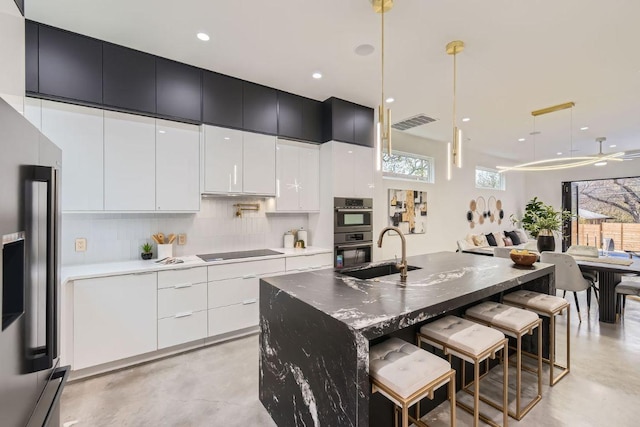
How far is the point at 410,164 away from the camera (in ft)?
18.8

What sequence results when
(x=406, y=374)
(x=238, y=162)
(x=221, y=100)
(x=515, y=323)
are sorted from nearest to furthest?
1. (x=406, y=374)
2. (x=515, y=323)
3. (x=221, y=100)
4. (x=238, y=162)

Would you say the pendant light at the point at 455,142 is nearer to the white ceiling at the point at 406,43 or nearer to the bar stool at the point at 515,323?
the white ceiling at the point at 406,43

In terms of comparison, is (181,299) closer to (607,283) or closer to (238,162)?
(238,162)

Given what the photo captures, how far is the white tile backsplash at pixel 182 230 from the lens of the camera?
9.09 ft

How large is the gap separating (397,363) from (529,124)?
5171mm

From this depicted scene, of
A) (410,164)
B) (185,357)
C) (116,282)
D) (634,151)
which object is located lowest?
(185,357)

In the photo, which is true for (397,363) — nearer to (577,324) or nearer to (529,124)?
(577,324)

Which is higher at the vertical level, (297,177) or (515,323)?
(297,177)

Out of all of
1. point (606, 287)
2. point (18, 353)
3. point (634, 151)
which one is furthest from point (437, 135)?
point (18, 353)

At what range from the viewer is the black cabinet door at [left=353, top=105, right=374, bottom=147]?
13.4 ft

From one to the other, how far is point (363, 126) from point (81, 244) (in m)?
3.59

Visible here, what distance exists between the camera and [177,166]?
9.85 ft

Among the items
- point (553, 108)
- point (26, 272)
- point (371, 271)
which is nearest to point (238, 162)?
point (371, 271)

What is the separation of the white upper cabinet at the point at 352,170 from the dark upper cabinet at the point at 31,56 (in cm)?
291
